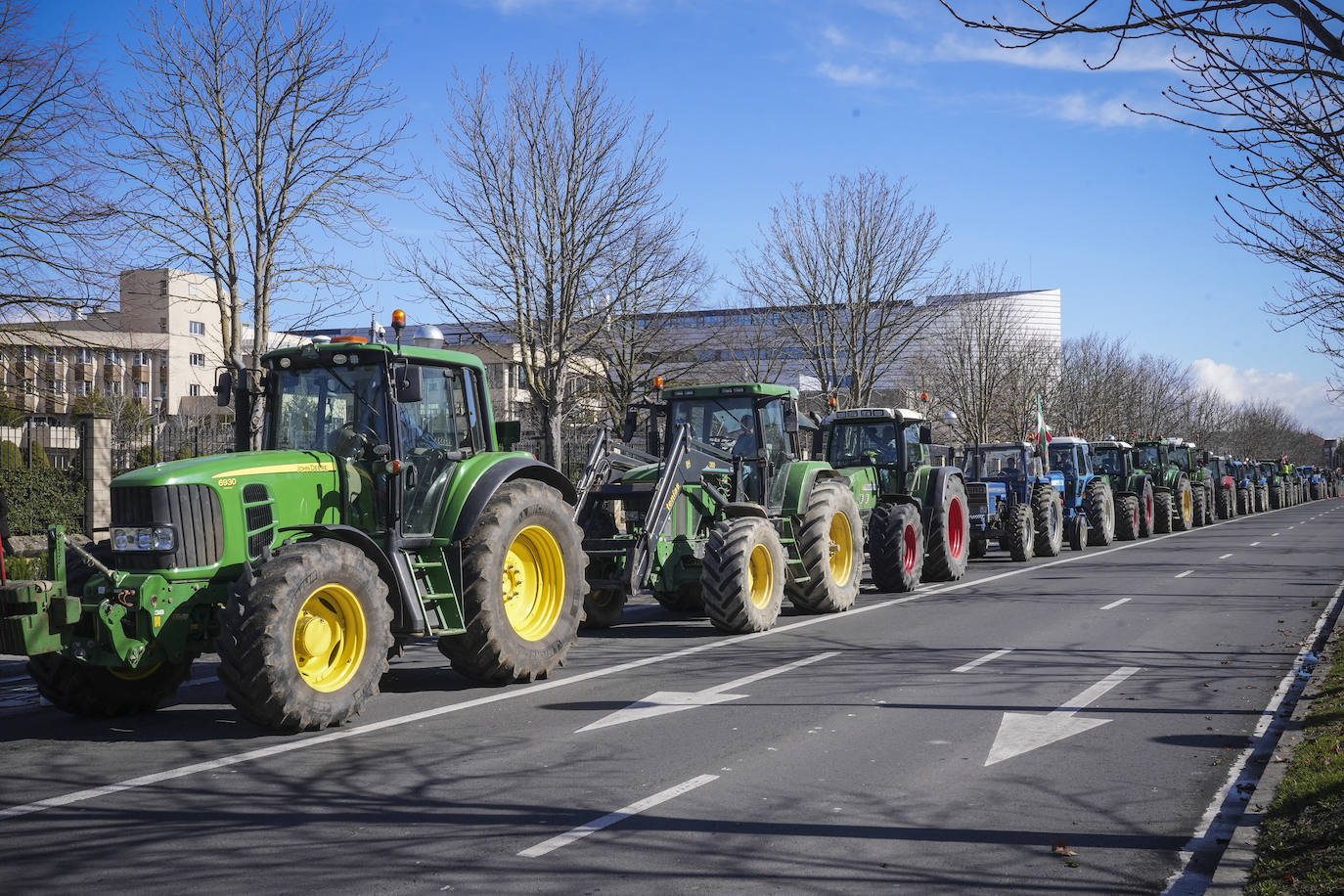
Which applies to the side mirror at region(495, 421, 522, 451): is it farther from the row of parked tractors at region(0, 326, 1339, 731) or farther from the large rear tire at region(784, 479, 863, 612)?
the large rear tire at region(784, 479, 863, 612)

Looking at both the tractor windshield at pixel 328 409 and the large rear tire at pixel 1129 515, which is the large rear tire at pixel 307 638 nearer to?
the tractor windshield at pixel 328 409

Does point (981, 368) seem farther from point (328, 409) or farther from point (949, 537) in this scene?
point (328, 409)

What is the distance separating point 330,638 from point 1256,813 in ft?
19.2

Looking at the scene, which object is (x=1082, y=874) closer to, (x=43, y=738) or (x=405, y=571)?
(x=405, y=571)

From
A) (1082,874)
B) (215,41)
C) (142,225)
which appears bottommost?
(1082,874)

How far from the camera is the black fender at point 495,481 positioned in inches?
364

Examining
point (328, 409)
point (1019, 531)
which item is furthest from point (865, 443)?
point (328, 409)

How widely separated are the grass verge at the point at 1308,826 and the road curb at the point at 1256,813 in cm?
4

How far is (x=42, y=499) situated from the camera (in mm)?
19578

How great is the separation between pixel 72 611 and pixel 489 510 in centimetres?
316

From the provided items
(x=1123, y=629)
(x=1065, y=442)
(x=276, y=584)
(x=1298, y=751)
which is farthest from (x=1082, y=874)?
(x=1065, y=442)

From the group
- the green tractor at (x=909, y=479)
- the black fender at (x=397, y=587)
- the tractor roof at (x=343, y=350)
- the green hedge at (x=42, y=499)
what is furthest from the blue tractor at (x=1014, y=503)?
the green hedge at (x=42, y=499)

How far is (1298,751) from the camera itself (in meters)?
7.13

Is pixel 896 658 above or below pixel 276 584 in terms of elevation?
below
